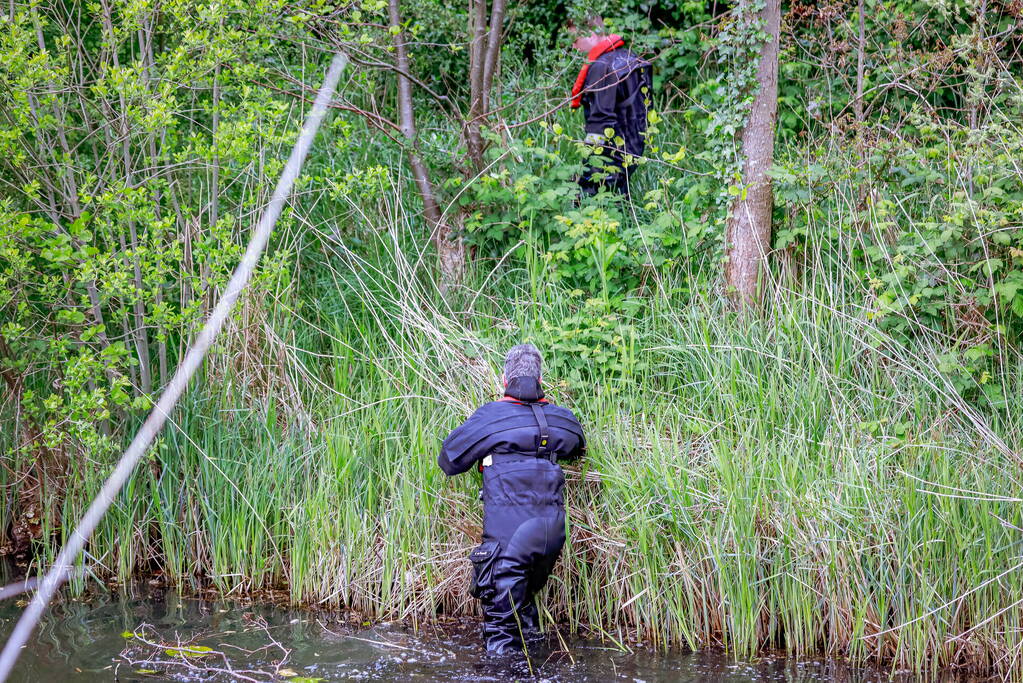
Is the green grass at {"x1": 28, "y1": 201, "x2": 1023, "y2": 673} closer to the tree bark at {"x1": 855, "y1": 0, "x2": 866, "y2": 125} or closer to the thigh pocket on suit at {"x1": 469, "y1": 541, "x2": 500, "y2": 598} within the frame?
the thigh pocket on suit at {"x1": 469, "y1": 541, "x2": 500, "y2": 598}

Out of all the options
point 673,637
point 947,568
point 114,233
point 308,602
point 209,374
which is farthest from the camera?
point 209,374

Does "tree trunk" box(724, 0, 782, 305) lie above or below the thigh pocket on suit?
above

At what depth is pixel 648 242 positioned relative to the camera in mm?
6688

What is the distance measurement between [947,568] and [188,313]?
4.55 metres

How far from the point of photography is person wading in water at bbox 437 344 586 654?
4902 mm

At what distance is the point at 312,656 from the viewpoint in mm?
5012

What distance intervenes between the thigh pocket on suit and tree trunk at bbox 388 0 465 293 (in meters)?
2.85

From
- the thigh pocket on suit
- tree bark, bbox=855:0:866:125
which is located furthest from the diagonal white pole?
tree bark, bbox=855:0:866:125

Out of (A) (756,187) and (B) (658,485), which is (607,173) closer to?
(A) (756,187)

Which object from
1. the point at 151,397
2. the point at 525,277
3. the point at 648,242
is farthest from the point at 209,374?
the point at 648,242

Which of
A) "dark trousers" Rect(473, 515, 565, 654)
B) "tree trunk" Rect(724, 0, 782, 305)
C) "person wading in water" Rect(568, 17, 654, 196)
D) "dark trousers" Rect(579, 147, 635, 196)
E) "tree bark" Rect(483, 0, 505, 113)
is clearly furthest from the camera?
"person wading in water" Rect(568, 17, 654, 196)

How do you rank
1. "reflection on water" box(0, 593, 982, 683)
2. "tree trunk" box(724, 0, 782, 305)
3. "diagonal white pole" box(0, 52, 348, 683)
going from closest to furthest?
"reflection on water" box(0, 593, 982, 683) < "diagonal white pole" box(0, 52, 348, 683) < "tree trunk" box(724, 0, 782, 305)

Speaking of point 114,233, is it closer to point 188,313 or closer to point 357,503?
point 188,313

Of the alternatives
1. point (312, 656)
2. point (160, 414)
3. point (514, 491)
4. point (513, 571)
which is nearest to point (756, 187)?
point (514, 491)
